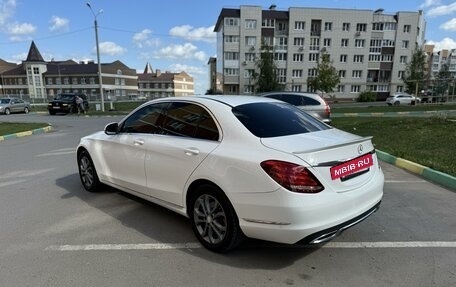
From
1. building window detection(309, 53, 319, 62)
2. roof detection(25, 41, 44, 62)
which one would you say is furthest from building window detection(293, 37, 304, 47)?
roof detection(25, 41, 44, 62)

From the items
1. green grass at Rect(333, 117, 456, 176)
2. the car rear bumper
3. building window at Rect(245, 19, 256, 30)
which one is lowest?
green grass at Rect(333, 117, 456, 176)

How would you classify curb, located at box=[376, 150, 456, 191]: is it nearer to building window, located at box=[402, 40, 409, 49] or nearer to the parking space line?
the parking space line

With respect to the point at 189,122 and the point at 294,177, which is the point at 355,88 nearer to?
the point at 189,122

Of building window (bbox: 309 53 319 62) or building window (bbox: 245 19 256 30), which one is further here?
building window (bbox: 309 53 319 62)

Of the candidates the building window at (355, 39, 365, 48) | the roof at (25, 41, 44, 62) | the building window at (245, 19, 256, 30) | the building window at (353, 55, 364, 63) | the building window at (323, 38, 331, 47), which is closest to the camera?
the building window at (245, 19, 256, 30)

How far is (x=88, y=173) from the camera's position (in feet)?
18.1

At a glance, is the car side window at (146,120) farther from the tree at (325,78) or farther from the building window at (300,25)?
the building window at (300,25)

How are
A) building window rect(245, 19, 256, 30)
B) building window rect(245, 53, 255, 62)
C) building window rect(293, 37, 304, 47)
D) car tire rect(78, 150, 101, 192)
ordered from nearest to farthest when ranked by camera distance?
car tire rect(78, 150, 101, 192)
building window rect(245, 19, 256, 30)
building window rect(245, 53, 255, 62)
building window rect(293, 37, 304, 47)

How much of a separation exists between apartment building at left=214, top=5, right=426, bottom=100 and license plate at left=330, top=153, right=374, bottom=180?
57.1 m

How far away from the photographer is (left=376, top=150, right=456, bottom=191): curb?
566 centimetres

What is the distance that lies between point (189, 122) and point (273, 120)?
0.97 meters

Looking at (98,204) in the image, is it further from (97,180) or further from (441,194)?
(441,194)

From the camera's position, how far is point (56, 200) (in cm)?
514

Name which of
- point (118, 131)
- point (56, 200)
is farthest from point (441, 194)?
point (56, 200)
